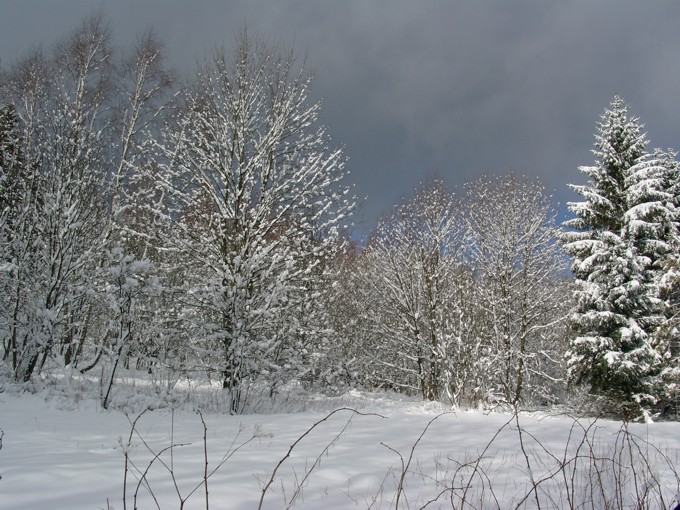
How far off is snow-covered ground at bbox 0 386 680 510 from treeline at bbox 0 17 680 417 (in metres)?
3.09

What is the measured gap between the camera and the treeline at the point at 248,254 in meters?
8.84

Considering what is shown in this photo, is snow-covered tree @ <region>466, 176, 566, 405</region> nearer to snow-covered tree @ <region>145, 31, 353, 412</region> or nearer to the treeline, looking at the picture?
the treeline

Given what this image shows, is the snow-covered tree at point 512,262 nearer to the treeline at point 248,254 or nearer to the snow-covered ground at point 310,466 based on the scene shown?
the treeline at point 248,254

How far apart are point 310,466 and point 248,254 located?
255 inches

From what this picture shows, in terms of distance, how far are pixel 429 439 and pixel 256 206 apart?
22.8ft

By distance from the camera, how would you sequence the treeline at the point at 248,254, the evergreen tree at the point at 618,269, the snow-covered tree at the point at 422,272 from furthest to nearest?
1. the snow-covered tree at the point at 422,272
2. the evergreen tree at the point at 618,269
3. the treeline at the point at 248,254

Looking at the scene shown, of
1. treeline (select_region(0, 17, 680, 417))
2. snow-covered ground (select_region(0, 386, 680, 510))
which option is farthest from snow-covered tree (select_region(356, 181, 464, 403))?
snow-covered ground (select_region(0, 386, 680, 510))

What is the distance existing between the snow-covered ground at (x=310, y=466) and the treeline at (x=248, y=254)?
10.1 feet

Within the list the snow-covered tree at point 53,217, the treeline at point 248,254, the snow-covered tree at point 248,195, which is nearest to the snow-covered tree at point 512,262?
the treeline at point 248,254

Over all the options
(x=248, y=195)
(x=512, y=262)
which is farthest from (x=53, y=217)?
(x=512, y=262)

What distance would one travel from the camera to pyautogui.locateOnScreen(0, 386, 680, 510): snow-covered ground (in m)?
2.48

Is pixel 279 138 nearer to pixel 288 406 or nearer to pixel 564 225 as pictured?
pixel 288 406

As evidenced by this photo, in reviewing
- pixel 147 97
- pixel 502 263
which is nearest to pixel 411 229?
pixel 502 263

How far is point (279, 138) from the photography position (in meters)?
10.3
